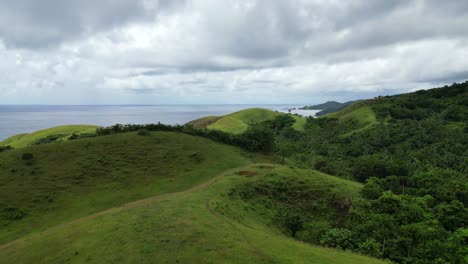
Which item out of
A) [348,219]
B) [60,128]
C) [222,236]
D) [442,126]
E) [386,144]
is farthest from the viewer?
[60,128]

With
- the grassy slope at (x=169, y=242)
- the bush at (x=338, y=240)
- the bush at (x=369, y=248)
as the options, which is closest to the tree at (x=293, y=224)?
the grassy slope at (x=169, y=242)

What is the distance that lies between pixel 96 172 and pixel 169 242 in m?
39.6

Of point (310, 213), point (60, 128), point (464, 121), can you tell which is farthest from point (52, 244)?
point (464, 121)

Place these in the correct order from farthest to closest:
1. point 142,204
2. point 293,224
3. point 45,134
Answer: point 45,134, point 142,204, point 293,224

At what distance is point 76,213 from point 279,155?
191 feet

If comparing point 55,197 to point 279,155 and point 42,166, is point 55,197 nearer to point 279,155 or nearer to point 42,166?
point 42,166

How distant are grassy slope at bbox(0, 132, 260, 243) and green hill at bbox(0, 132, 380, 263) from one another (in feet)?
0.58

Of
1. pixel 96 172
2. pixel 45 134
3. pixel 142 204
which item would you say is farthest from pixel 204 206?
pixel 45 134

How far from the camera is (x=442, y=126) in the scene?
508 ft

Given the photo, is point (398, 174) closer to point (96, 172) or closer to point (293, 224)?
point (293, 224)

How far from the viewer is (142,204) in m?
36.0

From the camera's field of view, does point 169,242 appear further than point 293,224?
No

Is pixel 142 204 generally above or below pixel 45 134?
below

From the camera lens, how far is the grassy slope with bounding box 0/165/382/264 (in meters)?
20.7
